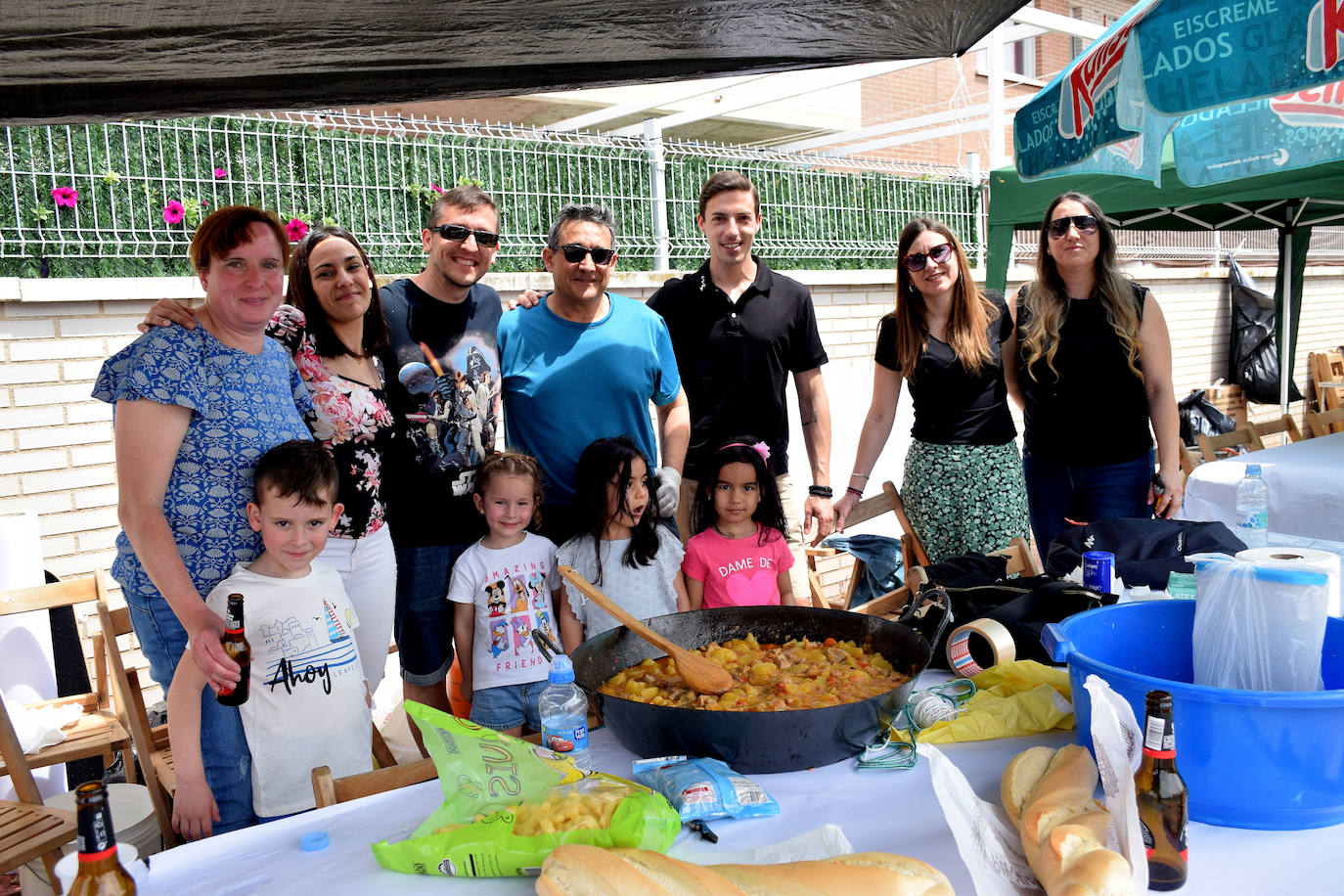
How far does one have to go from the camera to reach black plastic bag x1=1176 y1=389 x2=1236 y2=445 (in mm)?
9812

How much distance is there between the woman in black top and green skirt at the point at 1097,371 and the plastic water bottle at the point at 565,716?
2.60 metres

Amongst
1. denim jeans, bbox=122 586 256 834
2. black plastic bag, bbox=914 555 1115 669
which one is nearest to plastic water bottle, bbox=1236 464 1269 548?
black plastic bag, bbox=914 555 1115 669

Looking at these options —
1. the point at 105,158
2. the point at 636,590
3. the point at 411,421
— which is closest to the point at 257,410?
the point at 411,421

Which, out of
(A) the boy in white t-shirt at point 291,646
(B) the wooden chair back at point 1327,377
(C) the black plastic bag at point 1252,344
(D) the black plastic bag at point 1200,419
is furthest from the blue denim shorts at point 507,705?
(B) the wooden chair back at point 1327,377

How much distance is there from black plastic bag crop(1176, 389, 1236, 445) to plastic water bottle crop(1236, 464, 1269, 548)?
265 inches

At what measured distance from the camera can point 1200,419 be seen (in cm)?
995

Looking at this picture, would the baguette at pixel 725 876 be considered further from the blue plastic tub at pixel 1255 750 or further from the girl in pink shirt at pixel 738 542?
the girl in pink shirt at pixel 738 542

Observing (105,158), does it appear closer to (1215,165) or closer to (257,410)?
(257,410)

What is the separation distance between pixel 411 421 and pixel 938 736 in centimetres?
187

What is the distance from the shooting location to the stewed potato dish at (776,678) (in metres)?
1.72

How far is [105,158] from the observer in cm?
496

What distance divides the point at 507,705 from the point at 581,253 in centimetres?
144

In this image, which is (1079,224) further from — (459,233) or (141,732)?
(141,732)

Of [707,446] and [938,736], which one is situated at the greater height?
[707,446]
